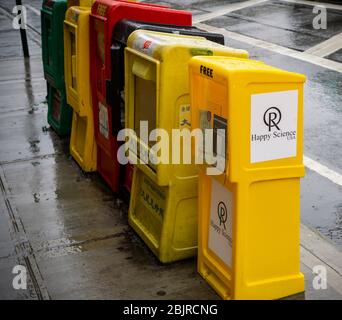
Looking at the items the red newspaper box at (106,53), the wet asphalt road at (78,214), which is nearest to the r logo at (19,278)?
the wet asphalt road at (78,214)

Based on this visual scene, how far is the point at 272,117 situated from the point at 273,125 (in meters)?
0.05

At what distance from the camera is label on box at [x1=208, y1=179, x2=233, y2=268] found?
395cm

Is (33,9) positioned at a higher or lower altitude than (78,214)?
higher

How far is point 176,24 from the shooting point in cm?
539

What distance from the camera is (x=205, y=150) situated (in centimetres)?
398

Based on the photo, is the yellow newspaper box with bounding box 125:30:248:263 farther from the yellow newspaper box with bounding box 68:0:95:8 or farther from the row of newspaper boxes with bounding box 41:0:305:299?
the yellow newspaper box with bounding box 68:0:95:8

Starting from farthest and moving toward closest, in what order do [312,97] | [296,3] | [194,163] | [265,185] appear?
[296,3]
[312,97]
[194,163]
[265,185]

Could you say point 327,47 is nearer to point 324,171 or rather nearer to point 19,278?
point 324,171

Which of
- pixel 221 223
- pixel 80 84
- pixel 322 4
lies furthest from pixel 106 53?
pixel 322 4

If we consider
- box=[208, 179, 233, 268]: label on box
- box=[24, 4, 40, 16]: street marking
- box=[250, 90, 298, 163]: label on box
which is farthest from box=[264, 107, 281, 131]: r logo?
box=[24, 4, 40, 16]: street marking
